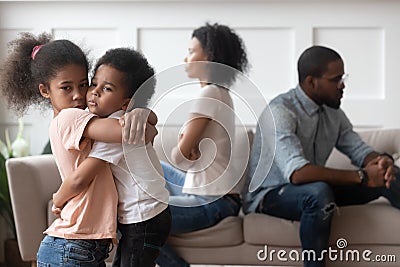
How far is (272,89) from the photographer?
3.41 metres

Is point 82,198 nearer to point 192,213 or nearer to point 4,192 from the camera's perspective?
point 192,213

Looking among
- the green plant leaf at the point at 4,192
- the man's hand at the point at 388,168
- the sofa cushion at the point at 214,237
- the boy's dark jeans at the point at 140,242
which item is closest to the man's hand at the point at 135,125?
the boy's dark jeans at the point at 140,242

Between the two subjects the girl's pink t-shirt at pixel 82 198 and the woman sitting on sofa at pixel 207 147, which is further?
the woman sitting on sofa at pixel 207 147

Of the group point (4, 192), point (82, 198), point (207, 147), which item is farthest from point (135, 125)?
point (4, 192)

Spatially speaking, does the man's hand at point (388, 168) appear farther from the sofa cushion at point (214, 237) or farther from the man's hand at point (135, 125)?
the man's hand at point (135, 125)

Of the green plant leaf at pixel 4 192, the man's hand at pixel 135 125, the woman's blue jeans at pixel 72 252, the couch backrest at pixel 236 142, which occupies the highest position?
the man's hand at pixel 135 125

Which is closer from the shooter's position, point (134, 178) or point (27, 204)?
point (134, 178)

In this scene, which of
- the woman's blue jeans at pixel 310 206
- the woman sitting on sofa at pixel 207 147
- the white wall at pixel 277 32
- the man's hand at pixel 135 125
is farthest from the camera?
the white wall at pixel 277 32

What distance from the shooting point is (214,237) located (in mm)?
2498

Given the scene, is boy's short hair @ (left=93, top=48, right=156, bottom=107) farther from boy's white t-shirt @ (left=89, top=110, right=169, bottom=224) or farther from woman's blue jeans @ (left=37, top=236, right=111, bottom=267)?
woman's blue jeans @ (left=37, top=236, right=111, bottom=267)

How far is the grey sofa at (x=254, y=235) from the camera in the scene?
97.7 inches

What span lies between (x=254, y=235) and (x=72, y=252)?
1153mm

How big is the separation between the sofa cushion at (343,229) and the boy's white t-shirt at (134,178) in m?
1.06

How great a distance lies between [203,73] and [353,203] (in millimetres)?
801
